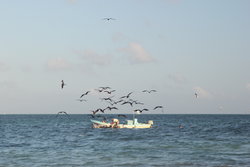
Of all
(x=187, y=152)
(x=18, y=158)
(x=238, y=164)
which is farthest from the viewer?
(x=187, y=152)

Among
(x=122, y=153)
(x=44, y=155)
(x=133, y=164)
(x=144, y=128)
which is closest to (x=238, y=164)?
(x=133, y=164)

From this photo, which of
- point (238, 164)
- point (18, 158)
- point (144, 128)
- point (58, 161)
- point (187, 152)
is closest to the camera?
point (238, 164)

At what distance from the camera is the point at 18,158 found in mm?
41250

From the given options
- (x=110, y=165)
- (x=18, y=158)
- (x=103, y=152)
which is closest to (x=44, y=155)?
(x=18, y=158)

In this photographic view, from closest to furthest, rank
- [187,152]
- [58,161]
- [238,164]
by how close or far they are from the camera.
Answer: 1. [238,164]
2. [58,161]
3. [187,152]

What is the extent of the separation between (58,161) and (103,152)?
822 centimetres

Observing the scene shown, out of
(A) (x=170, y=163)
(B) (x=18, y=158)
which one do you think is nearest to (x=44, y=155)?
(B) (x=18, y=158)

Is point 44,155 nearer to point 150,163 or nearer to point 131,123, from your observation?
point 150,163

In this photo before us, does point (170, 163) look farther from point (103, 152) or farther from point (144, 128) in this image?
point (144, 128)

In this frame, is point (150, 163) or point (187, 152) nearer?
point (150, 163)

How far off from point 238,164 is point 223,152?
Answer: 9370mm

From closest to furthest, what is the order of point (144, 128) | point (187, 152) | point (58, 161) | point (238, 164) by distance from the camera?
point (238, 164)
point (58, 161)
point (187, 152)
point (144, 128)

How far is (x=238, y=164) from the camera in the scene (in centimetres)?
3491

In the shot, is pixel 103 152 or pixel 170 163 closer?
pixel 170 163
